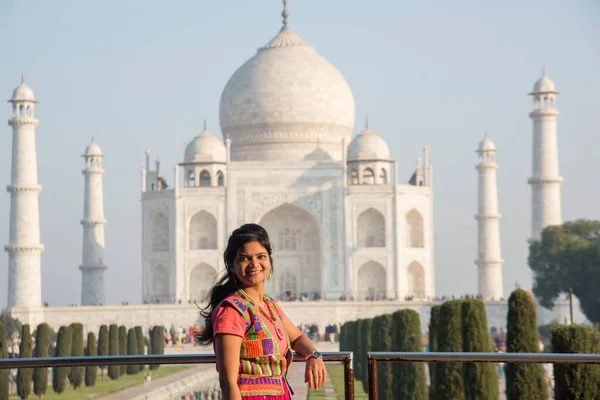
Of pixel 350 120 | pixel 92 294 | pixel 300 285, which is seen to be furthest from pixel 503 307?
pixel 92 294

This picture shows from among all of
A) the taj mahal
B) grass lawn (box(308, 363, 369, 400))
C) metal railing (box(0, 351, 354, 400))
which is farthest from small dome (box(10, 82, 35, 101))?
metal railing (box(0, 351, 354, 400))

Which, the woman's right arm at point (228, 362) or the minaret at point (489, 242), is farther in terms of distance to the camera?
the minaret at point (489, 242)

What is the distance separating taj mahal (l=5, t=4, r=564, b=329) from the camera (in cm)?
3403

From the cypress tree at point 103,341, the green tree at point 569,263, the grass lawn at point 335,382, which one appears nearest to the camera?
the grass lawn at point 335,382

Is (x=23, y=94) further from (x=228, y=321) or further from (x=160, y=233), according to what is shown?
(x=228, y=321)

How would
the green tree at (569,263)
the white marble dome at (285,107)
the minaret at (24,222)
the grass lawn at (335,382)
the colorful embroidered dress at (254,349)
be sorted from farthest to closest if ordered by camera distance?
the white marble dome at (285,107), the minaret at (24,222), the green tree at (569,263), the grass lawn at (335,382), the colorful embroidered dress at (254,349)

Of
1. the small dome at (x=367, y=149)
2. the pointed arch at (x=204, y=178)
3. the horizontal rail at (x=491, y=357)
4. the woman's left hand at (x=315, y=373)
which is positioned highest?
the small dome at (x=367, y=149)

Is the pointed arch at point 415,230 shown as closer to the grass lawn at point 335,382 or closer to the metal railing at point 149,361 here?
the grass lawn at point 335,382

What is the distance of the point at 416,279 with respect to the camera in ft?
119

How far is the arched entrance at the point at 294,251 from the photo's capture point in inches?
1411

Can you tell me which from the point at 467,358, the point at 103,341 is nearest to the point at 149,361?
the point at 467,358

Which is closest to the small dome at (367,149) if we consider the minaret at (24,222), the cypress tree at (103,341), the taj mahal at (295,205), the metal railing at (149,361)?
the taj mahal at (295,205)

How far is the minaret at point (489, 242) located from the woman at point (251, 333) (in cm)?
3275

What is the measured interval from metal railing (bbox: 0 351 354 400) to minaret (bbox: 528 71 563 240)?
3040cm
